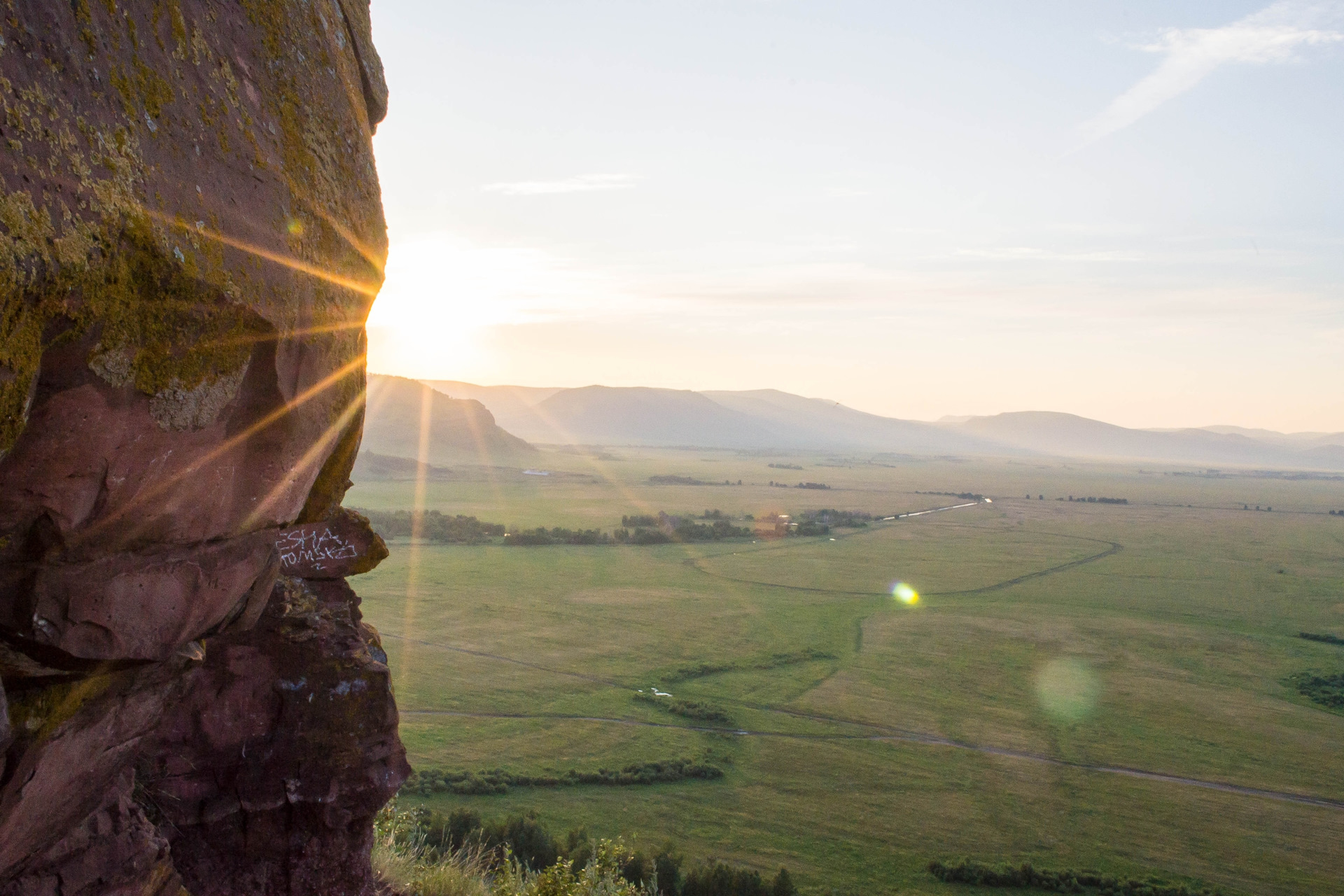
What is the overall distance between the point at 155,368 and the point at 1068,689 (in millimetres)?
47575

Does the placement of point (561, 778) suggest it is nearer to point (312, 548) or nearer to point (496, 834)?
point (496, 834)

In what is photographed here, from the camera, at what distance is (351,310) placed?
7734 mm

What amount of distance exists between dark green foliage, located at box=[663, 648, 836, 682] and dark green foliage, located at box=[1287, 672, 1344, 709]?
947 inches

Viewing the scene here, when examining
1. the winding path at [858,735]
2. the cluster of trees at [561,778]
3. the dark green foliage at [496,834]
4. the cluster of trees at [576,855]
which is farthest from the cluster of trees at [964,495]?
the dark green foliage at [496,834]

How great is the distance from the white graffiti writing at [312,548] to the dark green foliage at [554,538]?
79.3 m

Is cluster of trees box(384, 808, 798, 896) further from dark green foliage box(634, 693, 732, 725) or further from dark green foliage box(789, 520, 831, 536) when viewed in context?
dark green foliage box(789, 520, 831, 536)

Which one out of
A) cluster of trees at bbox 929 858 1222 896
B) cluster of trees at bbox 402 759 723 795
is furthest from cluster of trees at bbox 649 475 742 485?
cluster of trees at bbox 929 858 1222 896

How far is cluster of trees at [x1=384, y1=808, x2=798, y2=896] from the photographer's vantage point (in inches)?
909

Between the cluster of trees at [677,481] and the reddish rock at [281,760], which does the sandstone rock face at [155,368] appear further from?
the cluster of trees at [677,481]

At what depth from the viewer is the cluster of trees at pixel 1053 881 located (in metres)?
25.3

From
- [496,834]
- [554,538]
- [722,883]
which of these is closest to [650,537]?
[554,538]

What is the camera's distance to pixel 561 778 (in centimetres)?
3108

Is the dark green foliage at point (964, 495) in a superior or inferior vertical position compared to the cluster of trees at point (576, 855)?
superior

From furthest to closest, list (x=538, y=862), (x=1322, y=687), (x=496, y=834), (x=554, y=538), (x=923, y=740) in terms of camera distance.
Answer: (x=554, y=538) → (x=1322, y=687) → (x=923, y=740) → (x=496, y=834) → (x=538, y=862)
